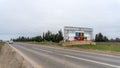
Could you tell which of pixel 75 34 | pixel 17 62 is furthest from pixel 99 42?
pixel 17 62

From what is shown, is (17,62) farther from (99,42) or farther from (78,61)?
(99,42)

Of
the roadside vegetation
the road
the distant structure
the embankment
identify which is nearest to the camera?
the road

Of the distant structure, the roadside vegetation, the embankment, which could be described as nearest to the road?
the embankment

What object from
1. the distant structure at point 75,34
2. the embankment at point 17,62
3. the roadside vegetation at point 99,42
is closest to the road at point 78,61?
the embankment at point 17,62

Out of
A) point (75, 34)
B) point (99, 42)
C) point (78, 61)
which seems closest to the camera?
point (78, 61)

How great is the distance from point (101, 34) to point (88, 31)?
47.2 m

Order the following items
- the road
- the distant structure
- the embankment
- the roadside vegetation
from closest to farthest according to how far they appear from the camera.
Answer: the road → the embankment → the roadside vegetation → the distant structure

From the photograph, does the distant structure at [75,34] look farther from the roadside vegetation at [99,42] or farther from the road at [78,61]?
the road at [78,61]

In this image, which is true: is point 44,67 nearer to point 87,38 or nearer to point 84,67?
point 84,67

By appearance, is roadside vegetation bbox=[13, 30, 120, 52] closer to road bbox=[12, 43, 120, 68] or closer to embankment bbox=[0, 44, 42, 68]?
road bbox=[12, 43, 120, 68]

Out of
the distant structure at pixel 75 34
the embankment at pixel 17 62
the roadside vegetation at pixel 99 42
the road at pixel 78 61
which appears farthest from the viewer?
the distant structure at pixel 75 34

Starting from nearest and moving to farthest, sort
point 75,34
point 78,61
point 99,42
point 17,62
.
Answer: point 78,61
point 17,62
point 75,34
point 99,42

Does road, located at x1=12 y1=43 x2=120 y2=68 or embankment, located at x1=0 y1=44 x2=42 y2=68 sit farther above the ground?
road, located at x1=12 y1=43 x2=120 y2=68

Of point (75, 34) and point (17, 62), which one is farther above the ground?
point (75, 34)
